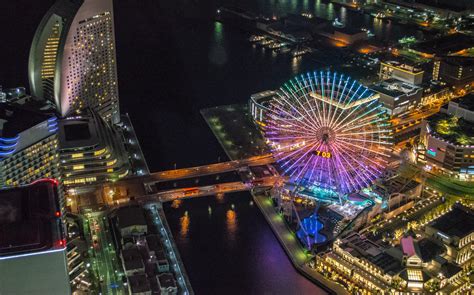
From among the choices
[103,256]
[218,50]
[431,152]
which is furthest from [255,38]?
[103,256]

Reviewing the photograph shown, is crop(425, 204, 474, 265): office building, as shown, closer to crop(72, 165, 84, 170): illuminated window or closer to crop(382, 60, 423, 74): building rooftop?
crop(382, 60, 423, 74): building rooftop

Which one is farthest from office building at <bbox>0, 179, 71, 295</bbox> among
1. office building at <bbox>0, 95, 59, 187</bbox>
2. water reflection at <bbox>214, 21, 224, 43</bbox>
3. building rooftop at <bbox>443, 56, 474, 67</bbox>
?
water reflection at <bbox>214, 21, 224, 43</bbox>

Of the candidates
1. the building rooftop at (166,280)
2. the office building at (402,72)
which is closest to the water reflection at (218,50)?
the office building at (402,72)

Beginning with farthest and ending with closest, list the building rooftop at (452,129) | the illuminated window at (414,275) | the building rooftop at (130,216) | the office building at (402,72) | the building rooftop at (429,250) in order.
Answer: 1. the office building at (402,72)
2. the building rooftop at (452,129)
3. the building rooftop at (130,216)
4. the building rooftop at (429,250)
5. the illuminated window at (414,275)

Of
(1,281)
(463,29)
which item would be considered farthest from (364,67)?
(1,281)

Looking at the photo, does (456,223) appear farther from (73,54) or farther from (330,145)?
(73,54)

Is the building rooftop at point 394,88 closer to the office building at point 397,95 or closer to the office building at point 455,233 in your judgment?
the office building at point 397,95
